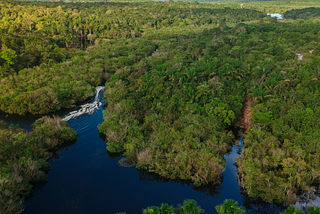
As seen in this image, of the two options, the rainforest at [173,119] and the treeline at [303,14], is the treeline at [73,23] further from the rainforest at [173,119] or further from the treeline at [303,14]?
the treeline at [303,14]

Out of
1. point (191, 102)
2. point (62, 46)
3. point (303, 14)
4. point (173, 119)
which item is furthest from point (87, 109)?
point (303, 14)

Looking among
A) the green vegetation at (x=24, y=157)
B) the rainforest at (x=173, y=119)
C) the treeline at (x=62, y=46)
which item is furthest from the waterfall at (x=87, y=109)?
the green vegetation at (x=24, y=157)

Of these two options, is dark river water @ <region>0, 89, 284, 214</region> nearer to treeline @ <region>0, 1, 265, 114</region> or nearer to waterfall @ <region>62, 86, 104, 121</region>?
waterfall @ <region>62, 86, 104, 121</region>

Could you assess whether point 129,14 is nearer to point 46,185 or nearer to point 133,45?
point 133,45

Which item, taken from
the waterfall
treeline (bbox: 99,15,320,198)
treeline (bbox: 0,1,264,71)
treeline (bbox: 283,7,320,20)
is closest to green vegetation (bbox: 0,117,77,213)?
the waterfall

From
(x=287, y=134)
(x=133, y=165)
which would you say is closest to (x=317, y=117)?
(x=287, y=134)
